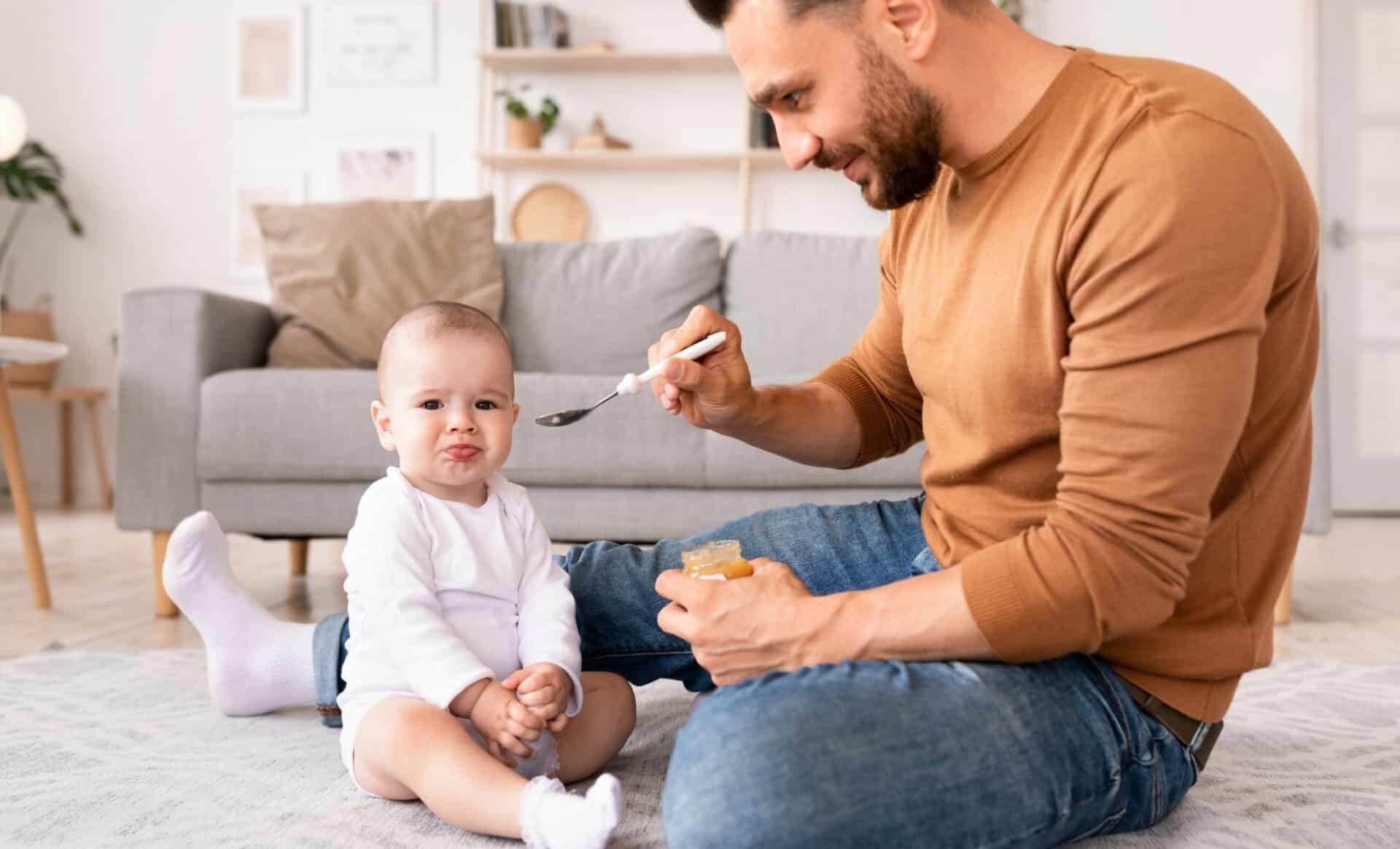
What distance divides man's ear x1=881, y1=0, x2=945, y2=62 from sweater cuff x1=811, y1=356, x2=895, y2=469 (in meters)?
0.44

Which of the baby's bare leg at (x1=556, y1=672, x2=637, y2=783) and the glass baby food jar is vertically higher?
the glass baby food jar

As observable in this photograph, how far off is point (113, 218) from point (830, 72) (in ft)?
15.7

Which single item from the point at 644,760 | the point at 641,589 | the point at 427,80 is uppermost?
the point at 427,80

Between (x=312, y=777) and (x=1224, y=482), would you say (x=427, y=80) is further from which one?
(x=1224, y=482)

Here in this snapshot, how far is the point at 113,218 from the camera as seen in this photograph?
4.91 m

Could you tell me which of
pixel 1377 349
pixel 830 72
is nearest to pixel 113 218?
pixel 830 72

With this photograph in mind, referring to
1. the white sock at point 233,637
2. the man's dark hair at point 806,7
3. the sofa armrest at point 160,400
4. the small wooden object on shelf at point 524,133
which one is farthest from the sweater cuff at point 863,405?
the small wooden object on shelf at point 524,133

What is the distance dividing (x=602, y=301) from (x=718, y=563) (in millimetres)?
1977

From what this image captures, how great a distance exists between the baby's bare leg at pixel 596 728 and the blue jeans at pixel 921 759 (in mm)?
309

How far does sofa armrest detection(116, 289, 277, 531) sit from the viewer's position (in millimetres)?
2248

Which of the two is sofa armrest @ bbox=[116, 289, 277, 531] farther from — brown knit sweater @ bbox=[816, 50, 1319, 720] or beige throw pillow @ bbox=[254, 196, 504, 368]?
brown knit sweater @ bbox=[816, 50, 1319, 720]

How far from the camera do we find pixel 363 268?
277 centimetres

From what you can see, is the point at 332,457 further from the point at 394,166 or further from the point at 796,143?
the point at 394,166

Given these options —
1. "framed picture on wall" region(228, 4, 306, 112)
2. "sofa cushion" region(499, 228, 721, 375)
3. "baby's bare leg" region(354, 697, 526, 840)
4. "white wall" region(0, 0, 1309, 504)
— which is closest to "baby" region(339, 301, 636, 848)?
"baby's bare leg" region(354, 697, 526, 840)
